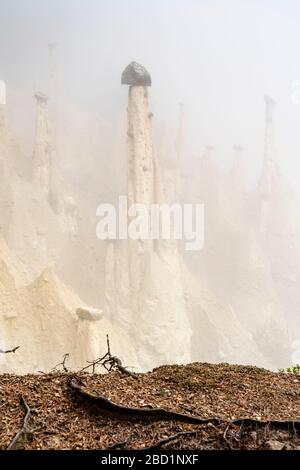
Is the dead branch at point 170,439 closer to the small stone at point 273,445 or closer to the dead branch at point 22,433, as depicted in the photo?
the small stone at point 273,445

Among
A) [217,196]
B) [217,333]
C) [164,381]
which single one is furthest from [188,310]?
[164,381]

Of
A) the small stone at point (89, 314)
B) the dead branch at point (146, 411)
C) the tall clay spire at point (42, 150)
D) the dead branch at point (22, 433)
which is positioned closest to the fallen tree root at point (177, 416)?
the dead branch at point (146, 411)

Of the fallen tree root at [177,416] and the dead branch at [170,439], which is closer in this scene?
the dead branch at [170,439]

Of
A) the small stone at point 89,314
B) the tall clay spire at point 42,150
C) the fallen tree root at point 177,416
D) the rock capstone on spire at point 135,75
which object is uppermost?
the rock capstone on spire at point 135,75

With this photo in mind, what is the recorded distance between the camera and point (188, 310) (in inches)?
1251

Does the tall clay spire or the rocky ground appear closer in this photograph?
the rocky ground

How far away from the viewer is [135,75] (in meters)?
29.1

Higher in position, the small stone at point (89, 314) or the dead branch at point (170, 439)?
the dead branch at point (170, 439)

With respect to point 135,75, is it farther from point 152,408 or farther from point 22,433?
point 22,433

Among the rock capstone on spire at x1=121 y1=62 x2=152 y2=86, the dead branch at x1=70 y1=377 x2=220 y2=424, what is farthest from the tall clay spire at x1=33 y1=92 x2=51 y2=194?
the dead branch at x1=70 y1=377 x2=220 y2=424

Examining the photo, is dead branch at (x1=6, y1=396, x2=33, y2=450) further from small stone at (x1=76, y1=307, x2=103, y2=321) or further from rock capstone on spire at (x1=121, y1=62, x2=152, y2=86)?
rock capstone on spire at (x1=121, y1=62, x2=152, y2=86)

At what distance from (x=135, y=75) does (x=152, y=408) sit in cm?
2672

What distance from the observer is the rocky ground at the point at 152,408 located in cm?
403

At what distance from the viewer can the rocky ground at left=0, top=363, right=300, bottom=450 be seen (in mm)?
4031
